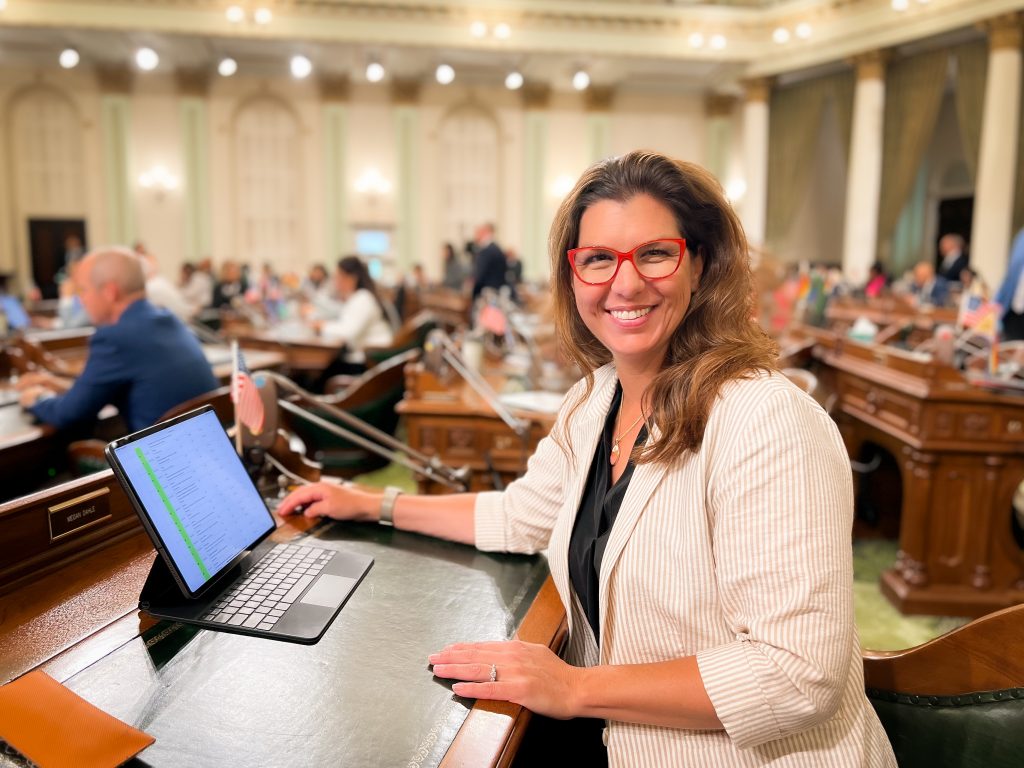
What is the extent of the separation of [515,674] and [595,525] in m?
0.29

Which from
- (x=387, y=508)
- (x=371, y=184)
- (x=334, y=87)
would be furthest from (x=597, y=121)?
(x=387, y=508)

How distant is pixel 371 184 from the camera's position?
13695 mm

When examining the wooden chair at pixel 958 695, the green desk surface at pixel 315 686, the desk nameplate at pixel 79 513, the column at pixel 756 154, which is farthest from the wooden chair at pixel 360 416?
the column at pixel 756 154

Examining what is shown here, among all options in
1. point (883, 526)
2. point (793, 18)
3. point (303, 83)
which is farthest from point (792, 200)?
point (883, 526)

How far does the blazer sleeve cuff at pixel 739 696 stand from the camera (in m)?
0.93

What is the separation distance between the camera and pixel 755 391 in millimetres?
1030

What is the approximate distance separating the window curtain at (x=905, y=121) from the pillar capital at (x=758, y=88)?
172 cm

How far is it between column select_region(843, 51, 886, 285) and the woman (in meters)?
11.0

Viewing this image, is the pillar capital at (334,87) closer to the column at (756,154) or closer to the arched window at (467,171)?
the arched window at (467,171)

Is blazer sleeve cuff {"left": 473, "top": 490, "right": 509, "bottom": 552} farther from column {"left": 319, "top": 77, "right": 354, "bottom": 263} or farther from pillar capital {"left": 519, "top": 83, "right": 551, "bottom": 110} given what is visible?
pillar capital {"left": 519, "top": 83, "right": 551, "bottom": 110}

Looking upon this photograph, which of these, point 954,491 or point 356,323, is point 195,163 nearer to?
point 356,323

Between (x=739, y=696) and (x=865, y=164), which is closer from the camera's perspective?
(x=739, y=696)

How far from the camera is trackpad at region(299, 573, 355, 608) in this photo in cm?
121

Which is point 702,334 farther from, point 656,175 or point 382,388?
point 382,388
